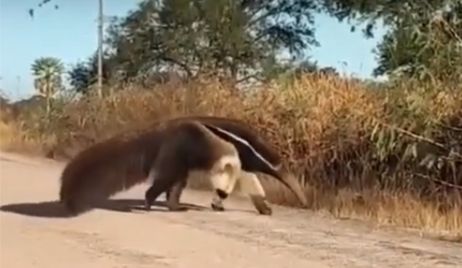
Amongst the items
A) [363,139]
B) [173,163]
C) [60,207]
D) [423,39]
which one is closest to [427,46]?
[423,39]

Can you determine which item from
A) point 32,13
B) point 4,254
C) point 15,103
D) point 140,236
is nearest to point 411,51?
point 140,236

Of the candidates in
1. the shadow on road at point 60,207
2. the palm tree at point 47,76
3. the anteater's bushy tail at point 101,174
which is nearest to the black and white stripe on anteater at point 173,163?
the anteater's bushy tail at point 101,174

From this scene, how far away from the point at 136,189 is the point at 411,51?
3.33m

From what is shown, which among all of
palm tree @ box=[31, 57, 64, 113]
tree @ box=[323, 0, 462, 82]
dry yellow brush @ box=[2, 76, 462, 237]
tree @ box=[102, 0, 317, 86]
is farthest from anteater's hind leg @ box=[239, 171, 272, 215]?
tree @ box=[102, 0, 317, 86]

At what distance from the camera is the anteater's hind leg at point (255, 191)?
10414 mm

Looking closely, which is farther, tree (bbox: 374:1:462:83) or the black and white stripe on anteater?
tree (bbox: 374:1:462:83)

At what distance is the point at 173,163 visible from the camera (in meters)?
10.2

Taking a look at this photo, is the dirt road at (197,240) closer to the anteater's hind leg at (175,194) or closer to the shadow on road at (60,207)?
the shadow on road at (60,207)

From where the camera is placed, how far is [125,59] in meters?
33.2

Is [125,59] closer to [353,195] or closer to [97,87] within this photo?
[97,87]

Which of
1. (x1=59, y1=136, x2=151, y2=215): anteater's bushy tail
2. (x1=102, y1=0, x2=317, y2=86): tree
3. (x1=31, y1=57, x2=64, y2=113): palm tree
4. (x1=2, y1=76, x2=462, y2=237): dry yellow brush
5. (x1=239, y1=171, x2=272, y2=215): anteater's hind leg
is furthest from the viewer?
(x1=102, y1=0, x2=317, y2=86): tree

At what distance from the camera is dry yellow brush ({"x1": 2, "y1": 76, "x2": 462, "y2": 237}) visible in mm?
11461

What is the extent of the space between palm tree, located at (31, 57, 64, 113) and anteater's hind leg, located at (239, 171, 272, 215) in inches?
463

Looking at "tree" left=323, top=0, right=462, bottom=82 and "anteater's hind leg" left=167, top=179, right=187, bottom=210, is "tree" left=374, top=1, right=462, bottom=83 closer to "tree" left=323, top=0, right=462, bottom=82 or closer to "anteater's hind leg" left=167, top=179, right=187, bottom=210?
"tree" left=323, top=0, right=462, bottom=82
